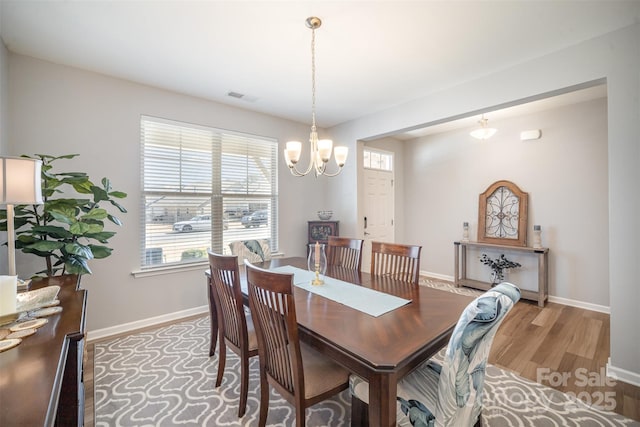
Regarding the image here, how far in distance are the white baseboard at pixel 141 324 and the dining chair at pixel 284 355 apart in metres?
2.22

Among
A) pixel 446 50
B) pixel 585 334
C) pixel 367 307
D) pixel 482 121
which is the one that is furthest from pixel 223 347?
pixel 482 121

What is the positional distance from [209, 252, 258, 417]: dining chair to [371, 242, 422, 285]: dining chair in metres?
1.20

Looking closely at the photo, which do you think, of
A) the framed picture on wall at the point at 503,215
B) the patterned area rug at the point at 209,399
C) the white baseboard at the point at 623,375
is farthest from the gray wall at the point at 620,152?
the framed picture on wall at the point at 503,215

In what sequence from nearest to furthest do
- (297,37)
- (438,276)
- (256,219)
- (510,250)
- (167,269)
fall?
(297,37) → (167,269) → (256,219) → (510,250) → (438,276)

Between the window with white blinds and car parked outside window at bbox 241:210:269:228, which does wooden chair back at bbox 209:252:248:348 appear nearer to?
the window with white blinds

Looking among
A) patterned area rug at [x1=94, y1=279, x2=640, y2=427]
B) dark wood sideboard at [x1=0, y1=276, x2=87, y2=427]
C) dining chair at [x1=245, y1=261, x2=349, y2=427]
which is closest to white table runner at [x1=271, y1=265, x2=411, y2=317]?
dining chair at [x1=245, y1=261, x2=349, y2=427]

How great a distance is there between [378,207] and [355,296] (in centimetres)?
353

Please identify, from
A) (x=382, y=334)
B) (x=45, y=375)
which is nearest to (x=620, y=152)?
(x=382, y=334)

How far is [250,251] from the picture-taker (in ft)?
10.1

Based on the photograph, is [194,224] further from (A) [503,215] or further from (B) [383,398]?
(A) [503,215]

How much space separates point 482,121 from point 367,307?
390 cm

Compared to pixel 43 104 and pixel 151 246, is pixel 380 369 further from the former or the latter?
pixel 43 104

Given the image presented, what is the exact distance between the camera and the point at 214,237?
371 centimetres

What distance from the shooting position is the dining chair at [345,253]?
2742mm
